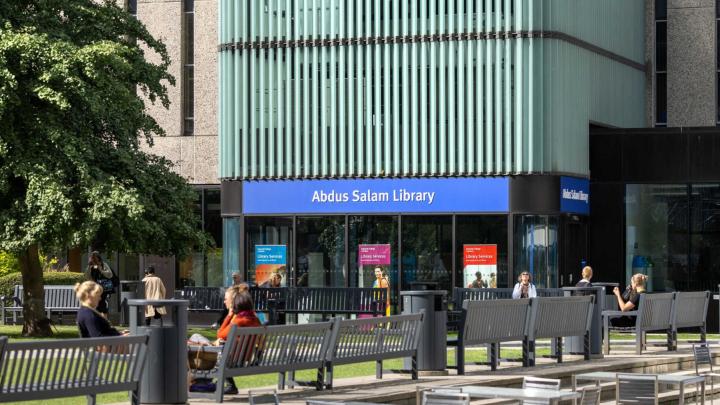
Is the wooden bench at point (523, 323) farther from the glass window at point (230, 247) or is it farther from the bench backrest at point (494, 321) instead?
the glass window at point (230, 247)

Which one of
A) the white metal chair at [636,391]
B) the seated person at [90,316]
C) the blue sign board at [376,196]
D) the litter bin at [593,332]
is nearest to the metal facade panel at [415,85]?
the blue sign board at [376,196]

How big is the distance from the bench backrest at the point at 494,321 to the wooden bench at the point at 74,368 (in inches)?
256

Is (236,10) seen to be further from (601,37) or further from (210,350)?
(210,350)

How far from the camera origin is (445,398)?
14.3 m

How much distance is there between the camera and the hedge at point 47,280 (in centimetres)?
4047

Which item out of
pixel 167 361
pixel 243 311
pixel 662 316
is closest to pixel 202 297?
pixel 662 316

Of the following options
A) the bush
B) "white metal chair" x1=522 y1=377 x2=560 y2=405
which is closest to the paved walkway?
"white metal chair" x1=522 y1=377 x2=560 y2=405

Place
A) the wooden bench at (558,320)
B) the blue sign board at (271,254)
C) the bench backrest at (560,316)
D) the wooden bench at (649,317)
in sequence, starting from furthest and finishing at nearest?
1. the blue sign board at (271,254)
2. the wooden bench at (649,317)
3. the bench backrest at (560,316)
4. the wooden bench at (558,320)

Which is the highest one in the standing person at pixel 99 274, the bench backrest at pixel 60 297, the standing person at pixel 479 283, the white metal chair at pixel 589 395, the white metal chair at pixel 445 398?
the standing person at pixel 99 274

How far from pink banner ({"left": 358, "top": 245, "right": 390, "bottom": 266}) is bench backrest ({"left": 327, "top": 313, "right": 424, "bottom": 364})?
662 inches

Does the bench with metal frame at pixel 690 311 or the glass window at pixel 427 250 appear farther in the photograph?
the glass window at pixel 427 250

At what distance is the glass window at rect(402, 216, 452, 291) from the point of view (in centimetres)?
3759

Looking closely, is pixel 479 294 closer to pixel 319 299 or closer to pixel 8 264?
pixel 319 299

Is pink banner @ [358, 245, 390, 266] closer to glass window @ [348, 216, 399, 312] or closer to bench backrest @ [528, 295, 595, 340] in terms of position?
glass window @ [348, 216, 399, 312]
